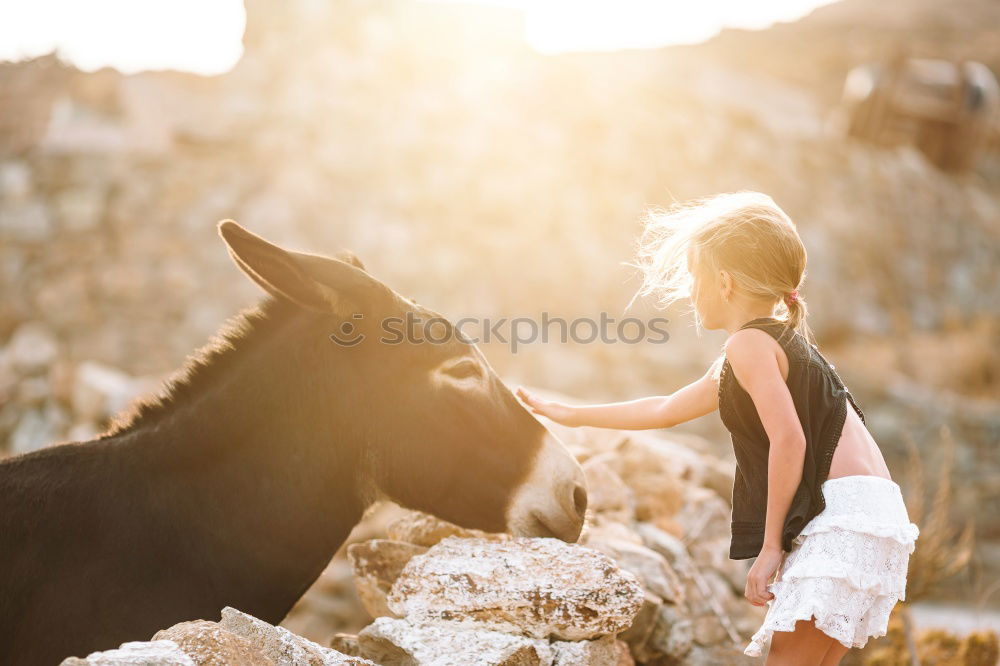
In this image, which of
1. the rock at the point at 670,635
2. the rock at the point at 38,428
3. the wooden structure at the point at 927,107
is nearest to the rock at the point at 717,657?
the rock at the point at 670,635

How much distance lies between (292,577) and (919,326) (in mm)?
20144

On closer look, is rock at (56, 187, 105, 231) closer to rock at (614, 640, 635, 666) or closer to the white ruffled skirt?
rock at (614, 640, 635, 666)

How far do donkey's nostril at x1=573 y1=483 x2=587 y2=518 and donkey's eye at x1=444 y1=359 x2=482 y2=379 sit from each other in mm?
575

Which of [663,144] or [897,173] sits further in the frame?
[897,173]

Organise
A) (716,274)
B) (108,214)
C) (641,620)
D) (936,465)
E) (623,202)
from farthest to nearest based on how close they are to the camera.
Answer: (623,202) → (108,214) → (936,465) → (641,620) → (716,274)

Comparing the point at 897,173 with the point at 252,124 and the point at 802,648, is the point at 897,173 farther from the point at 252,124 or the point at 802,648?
the point at 802,648

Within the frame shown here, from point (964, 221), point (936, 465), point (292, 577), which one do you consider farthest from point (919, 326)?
point (292, 577)

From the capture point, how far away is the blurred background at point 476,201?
479 inches

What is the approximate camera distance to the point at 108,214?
49.0ft

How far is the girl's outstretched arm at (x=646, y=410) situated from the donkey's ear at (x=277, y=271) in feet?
3.03

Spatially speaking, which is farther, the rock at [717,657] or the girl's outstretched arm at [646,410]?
the rock at [717,657]

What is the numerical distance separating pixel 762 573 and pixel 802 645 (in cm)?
29

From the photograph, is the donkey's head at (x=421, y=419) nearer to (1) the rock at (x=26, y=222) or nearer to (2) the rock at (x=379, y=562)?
(2) the rock at (x=379, y=562)

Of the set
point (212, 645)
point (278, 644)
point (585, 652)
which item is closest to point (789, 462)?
point (585, 652)
